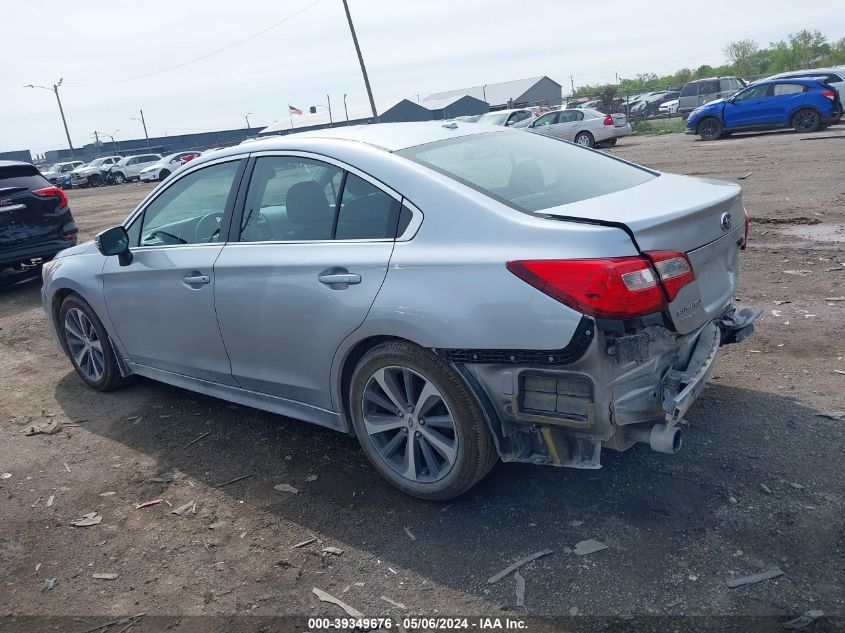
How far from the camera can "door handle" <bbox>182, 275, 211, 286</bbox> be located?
4234mm

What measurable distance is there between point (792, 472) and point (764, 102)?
20.9 meters

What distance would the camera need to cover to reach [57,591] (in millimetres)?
3252

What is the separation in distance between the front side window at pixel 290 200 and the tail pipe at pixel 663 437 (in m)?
1.79

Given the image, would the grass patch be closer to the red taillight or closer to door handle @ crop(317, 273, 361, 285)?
the red taillight

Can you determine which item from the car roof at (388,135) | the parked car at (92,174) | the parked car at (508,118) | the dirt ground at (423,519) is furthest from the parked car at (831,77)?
the parked car at (92,174)

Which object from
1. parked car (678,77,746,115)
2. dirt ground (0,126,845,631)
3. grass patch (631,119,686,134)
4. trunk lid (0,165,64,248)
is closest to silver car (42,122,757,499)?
dirt ground (0,126,845,631)

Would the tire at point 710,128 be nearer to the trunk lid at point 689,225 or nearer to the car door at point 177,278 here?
the trunk lid at point 689,225

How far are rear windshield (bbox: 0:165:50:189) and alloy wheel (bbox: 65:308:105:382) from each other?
15.9 ft

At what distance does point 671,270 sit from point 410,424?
137cm

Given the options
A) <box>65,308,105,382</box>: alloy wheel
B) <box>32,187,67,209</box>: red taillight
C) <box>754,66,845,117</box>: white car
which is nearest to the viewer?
<box>65,308,105,382</box>: alloy wheel

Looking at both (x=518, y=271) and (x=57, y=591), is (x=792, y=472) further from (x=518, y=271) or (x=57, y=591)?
(x=57, y=591)

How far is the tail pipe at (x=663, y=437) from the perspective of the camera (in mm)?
3037

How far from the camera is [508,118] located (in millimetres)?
26609

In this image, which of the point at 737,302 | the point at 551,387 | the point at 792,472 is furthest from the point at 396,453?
the point at 737,302
